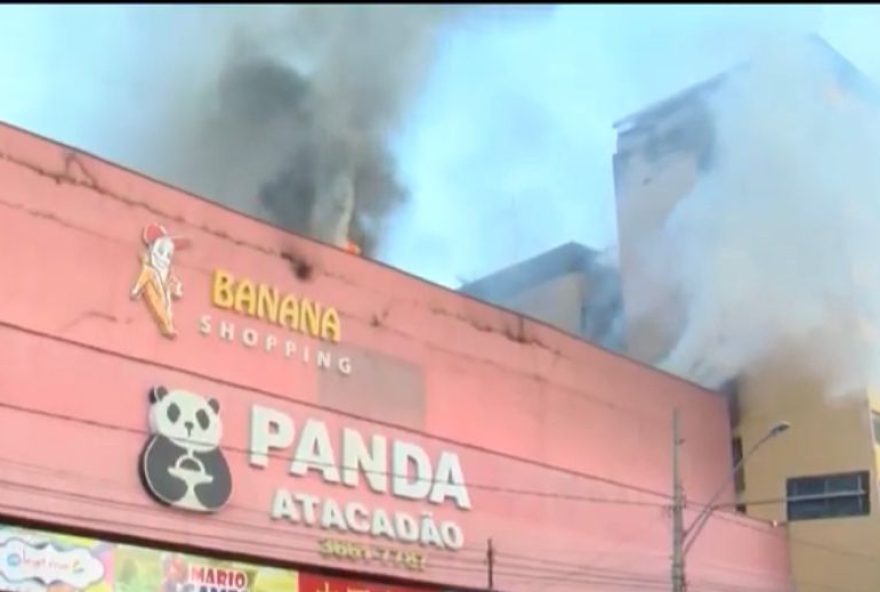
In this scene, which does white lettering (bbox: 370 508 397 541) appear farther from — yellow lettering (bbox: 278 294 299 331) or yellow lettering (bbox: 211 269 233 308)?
yellow lettering (bbox: 211 269 233 308)

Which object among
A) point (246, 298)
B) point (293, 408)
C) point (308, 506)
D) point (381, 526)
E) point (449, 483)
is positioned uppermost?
point (246, 298)

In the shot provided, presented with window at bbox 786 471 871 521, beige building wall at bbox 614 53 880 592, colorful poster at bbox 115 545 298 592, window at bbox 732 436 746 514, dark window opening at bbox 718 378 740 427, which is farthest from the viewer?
dark window opening at bbox 718 378 740 427

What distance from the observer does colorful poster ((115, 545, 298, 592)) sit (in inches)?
815

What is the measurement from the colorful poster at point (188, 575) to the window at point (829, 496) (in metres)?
14.7

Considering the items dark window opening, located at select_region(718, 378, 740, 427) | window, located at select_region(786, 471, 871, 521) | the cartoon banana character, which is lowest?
window, located at select_region(786, 471, 871, 521)

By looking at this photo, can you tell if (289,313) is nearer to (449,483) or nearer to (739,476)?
(449,483)

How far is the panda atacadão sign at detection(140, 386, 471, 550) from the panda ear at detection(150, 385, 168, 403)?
0.6 inches

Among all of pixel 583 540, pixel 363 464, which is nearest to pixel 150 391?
pixel 363 464

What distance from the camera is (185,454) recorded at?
21875 mm

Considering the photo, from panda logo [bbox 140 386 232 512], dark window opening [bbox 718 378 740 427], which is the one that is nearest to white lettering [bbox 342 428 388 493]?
panda logo [bbox 140 386 232 512]

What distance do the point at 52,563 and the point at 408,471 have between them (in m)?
7.56

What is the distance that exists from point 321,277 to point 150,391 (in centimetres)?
470

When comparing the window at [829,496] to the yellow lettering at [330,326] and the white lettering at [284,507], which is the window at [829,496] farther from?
the white lettering at [284,507]

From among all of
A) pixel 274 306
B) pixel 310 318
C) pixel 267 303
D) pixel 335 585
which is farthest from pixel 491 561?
pixel 267 303
